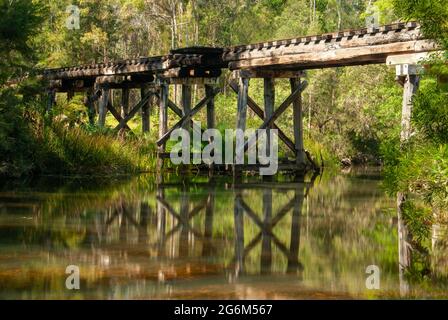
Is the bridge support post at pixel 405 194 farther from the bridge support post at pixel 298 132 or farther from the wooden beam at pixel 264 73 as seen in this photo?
the bridge support post at pixel 298 132

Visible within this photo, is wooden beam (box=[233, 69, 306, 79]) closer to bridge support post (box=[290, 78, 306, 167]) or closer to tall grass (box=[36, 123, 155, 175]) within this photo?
bridge support post (box=[290, 78, 306, 167])

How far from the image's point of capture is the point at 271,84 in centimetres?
2255

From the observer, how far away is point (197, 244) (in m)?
9.95

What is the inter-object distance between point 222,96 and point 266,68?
17.6 m

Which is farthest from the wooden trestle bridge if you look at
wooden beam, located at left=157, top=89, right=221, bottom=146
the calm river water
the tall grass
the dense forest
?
the calm river water

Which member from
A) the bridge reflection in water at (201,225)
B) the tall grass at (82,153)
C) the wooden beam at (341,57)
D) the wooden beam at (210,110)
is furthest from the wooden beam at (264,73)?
the bridge reflection in water at (201,225)

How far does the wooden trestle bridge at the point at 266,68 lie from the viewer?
16.8 m

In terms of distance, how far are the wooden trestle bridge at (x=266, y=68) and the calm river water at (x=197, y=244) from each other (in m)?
3.15

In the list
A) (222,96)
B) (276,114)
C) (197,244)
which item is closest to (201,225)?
(197,244)

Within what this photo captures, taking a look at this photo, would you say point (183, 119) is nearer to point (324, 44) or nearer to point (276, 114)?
point (276, 114)

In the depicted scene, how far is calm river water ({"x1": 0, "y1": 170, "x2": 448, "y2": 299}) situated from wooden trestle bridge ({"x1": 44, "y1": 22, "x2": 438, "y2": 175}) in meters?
3.15
